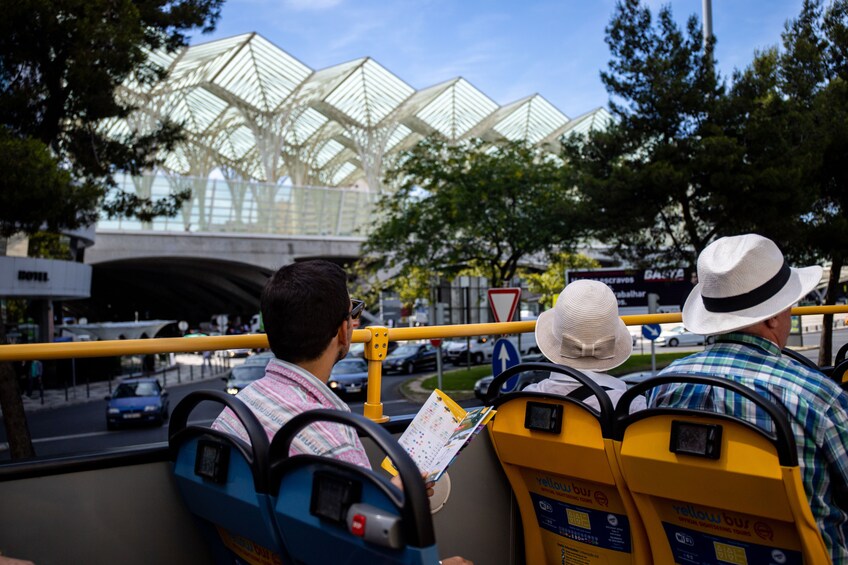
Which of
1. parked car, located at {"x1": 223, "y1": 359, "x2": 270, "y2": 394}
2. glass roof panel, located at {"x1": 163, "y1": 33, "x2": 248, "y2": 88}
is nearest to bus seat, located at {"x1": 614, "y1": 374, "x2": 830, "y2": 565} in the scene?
parked car, located at {"x1": 223, "y1": 359, "x2": 270, "y2": 394}

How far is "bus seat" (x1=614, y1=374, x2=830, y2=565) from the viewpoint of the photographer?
2.00 m

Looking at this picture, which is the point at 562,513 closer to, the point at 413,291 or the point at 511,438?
the point at 511,438

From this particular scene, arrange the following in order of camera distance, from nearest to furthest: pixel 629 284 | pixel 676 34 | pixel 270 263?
pixel 676 34
pixel 629 284
pixel 270 263

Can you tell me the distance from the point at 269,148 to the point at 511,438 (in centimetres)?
7109

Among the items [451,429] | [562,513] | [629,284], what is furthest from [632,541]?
[629,284]

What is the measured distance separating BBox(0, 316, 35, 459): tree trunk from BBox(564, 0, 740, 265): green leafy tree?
12.8 m

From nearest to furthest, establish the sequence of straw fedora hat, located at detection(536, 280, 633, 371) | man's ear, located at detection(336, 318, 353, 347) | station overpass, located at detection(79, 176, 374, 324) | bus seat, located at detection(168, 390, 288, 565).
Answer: bus seat, located at detection(168, 390, 288, 565) → man's ear, located at detection(336, 318, 353, 347) → straw fedora hat, located at detection(536, 280, 633, 371) → station overpass, located at detection(79, 176, 374, 324)

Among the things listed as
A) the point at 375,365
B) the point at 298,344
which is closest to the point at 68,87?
the point at 375,365

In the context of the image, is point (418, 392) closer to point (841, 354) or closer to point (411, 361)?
point (841, 354)

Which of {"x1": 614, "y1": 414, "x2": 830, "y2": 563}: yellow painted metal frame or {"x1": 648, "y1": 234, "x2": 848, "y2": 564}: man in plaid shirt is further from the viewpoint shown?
{"x1": 648, "y1": 234, "x2": 848, "y2": 564}: man in plaid shirt

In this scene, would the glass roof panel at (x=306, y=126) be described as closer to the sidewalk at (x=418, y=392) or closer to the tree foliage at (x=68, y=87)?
the tree foliage at (x=68, y=87)

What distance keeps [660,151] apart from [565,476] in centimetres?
1607

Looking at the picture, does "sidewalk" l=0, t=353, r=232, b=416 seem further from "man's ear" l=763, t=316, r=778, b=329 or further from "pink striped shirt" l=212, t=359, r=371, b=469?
"man's ear" l=763, t=316, r=778, b=329

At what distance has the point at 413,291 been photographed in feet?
109
